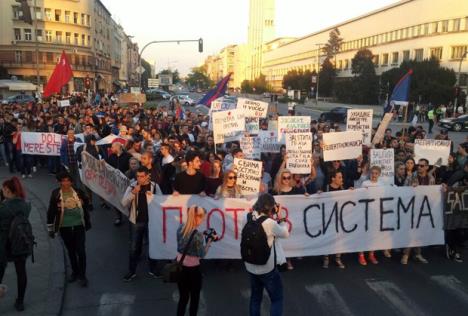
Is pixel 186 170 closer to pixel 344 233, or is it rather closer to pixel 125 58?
pixel 344 233

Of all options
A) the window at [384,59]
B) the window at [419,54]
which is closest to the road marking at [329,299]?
the window at [419,54]

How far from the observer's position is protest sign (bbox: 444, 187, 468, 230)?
23.7ft

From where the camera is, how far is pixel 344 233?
6949 mm

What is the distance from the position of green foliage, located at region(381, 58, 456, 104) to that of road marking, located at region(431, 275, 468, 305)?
152 feet

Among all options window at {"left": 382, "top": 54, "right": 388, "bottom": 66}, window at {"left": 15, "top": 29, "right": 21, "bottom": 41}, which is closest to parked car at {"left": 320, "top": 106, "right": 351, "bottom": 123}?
window at {"left": 382, "top": 54, "right": 388, "bottom": 66}

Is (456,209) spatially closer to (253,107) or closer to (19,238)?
(253,107)

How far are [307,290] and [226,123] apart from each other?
208 inches

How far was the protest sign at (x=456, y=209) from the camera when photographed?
722 cm

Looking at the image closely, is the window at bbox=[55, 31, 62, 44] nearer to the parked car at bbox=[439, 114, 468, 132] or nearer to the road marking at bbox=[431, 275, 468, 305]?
the parked car at bbox=[439, 114, 468, 132]

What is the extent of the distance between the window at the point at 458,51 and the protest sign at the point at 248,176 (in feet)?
188

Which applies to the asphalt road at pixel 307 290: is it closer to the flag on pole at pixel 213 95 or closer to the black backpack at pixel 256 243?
the black backpack at pixel 256 243

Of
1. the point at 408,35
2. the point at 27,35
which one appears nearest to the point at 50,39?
the point at 27,35

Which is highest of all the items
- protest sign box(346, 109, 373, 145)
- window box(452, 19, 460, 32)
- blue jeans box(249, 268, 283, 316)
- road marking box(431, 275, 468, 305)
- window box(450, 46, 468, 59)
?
window box(452, 19, 460, 32)

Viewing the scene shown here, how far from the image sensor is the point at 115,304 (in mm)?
5586
